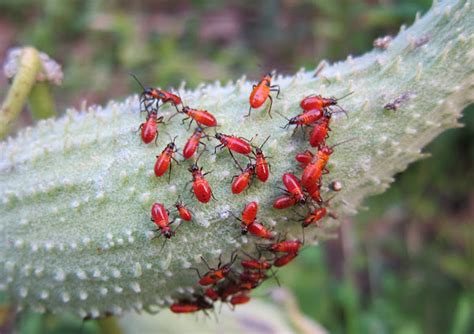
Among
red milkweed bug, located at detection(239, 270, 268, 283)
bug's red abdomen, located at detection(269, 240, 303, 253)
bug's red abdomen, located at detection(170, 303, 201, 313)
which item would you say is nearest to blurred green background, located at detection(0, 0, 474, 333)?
bug's red abdomen, located at detection(170, 303, 201, 313)

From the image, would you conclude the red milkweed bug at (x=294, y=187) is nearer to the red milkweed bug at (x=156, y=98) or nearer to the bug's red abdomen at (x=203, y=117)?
the bug's red abdomen at (x=203, y=117)

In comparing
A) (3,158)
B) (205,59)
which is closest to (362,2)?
(205,59)

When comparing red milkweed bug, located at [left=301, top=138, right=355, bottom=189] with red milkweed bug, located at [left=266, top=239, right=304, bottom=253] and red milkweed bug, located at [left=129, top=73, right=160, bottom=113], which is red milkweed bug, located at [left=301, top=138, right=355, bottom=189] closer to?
red milkweed bug, located at [left=266, top=239, right=304, bottom=253]

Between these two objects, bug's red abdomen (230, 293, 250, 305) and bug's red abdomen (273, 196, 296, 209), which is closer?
bug's red abdomen (273, 196, 296, 209)

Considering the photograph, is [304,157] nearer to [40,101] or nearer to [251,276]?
[251,276]

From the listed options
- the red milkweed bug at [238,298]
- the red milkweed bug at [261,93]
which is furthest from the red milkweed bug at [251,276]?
the red milkweed bug at [261,93]

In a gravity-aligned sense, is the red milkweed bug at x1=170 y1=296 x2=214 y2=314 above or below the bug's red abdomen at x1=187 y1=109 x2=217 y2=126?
below

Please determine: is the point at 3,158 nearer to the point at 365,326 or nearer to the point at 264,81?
the point at 264,81
